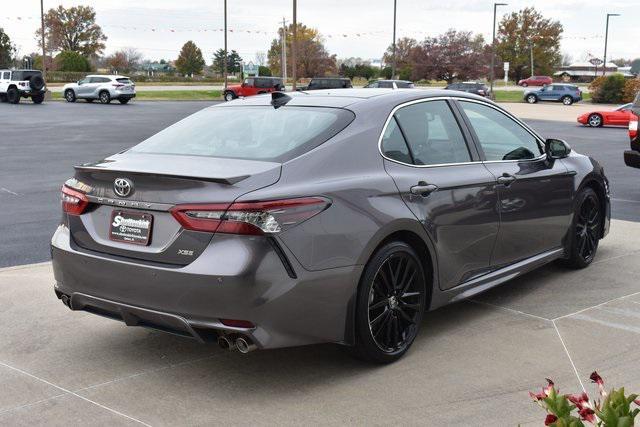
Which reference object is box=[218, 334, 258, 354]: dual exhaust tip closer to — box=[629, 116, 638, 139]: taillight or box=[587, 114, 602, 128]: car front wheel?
box=[629, 116, 638, 139]: taillight

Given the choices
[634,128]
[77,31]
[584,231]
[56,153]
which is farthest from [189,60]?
[584,231]

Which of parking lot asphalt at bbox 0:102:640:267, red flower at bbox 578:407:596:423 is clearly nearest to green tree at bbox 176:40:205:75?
parking lot asphalt at bbox 0:102:640:267

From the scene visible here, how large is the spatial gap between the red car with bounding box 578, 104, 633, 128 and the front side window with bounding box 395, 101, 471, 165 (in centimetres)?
2590

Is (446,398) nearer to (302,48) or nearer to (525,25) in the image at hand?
(302,48)

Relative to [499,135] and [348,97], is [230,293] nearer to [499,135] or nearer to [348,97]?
[348,97]

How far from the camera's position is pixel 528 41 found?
10194cm

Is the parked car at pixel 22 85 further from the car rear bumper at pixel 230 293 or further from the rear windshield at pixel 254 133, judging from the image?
the car rear bumper at pixel 230 293

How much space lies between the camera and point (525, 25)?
336ft

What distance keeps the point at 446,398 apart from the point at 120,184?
6.66 feet

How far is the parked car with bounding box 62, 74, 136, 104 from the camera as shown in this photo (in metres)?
43.2

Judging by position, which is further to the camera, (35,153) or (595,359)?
(35,153)

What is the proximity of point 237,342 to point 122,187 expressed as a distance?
102 cm

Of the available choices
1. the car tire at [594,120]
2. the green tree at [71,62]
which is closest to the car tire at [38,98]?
the car tire at [594,120]

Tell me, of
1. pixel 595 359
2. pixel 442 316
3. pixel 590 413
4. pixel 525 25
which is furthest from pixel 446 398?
pixel 525 25
